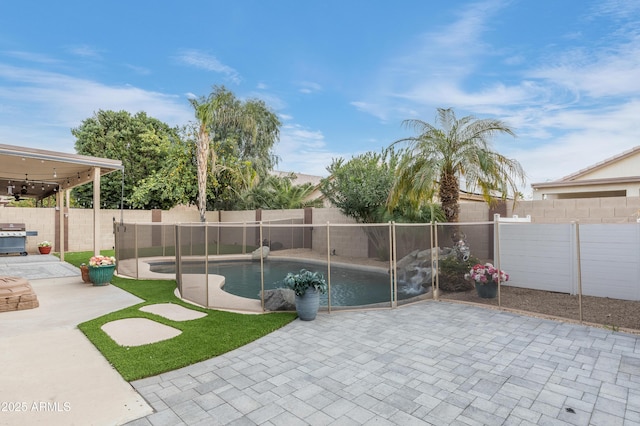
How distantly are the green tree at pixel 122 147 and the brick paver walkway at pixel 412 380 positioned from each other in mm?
17852

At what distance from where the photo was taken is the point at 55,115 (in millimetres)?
14766

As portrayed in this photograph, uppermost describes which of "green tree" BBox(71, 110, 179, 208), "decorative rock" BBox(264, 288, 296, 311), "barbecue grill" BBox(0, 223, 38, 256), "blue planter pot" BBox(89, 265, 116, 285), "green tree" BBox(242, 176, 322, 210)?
"green tree" BBox(71, 110, 179, 208)

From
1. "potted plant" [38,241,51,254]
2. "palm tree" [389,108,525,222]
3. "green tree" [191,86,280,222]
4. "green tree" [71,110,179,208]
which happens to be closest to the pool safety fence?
"palm tree" [389,108,525,222]

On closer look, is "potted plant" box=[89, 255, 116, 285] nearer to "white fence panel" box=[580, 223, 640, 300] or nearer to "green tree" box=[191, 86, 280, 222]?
"green tree" box=[191, 86, 280, 222]

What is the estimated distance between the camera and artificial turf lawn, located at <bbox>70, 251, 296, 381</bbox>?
3.98 metres

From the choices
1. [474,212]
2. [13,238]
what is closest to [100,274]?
[13,238]

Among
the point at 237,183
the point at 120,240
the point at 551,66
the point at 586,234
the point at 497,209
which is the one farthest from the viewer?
the point at 237,183

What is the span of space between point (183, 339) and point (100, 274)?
5.20m

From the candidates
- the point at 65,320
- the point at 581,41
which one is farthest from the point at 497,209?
the point at 65,320

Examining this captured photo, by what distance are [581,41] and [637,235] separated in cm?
549

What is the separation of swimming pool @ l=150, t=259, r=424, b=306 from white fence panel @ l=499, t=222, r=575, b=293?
8.36ft

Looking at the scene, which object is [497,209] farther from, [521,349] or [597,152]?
[597,152]

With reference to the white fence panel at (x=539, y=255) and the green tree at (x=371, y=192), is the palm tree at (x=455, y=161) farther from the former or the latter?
the green tree at (x=371, y=192)

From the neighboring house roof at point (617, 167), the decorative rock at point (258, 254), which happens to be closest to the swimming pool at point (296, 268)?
the decorative rock at point (258, 254)
